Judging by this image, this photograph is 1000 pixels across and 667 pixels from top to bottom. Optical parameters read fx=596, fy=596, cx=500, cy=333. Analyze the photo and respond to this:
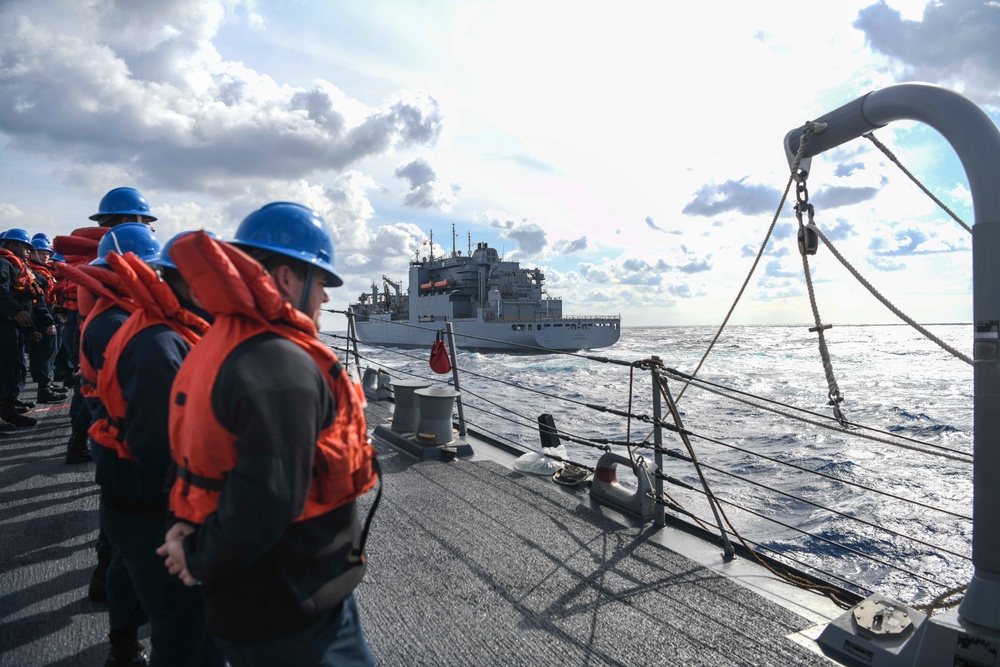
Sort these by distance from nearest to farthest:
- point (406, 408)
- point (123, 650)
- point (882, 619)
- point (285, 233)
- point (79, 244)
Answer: point (285, 233), point (123, 650), point (882, 619), point (79, 244), point (406, 408)

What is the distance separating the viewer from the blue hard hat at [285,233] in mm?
1462

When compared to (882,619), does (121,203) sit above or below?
above

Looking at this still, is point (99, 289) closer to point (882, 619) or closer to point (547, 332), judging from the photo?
point (882, 619)

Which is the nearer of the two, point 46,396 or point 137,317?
point 137,317

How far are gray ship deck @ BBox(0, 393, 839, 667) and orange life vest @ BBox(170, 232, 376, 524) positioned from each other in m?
1.55

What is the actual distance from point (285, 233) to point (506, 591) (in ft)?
7.67

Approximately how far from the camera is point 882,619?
97.7 inches

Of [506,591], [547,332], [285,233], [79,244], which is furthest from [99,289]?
[547,332]

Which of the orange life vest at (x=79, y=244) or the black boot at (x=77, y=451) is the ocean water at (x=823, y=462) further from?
the black boot at (x=77, y=451)

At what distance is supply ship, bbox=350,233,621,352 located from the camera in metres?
48.4

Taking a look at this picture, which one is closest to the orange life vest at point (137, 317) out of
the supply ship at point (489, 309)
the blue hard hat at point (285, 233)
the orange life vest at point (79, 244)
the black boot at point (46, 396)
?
the blue hard hat at point (285, 233)

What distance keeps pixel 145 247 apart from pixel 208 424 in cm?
197

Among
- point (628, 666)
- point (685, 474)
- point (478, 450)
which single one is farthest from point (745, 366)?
point (628, 666)

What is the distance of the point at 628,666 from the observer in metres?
2.46
